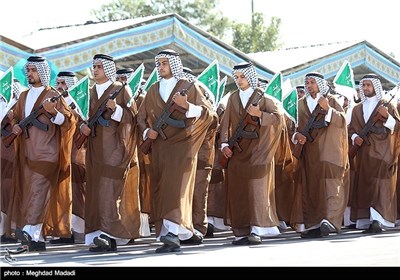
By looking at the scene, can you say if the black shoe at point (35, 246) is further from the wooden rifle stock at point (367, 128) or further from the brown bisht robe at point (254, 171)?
the wooden rifle stock at point (367, 128)

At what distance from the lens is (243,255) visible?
8.71 meters

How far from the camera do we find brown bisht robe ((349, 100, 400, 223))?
11.8 meters

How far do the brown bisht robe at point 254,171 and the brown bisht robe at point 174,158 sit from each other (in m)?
0.85

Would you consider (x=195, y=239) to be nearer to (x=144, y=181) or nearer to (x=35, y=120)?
(x=144, y=181)

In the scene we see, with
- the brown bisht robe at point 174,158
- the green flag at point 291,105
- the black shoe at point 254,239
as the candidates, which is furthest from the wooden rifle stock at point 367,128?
the brown bisht robe at point 174,158

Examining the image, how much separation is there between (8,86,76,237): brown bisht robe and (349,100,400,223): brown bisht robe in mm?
3856

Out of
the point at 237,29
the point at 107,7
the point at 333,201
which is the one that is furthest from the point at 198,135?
the point at 107,7

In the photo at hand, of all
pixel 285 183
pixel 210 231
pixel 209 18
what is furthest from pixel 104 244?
pixel 209 18

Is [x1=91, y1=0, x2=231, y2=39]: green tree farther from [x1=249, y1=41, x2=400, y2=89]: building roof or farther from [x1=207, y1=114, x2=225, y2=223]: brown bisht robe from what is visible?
[x1=207, y1=114, x2=225, y2=223]: brown bisht robe

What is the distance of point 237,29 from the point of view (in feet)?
144

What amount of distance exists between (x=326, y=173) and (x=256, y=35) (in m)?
32.4

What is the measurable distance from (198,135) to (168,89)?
0.54 m
